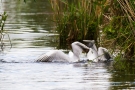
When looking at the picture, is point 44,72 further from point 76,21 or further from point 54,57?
point 76,21

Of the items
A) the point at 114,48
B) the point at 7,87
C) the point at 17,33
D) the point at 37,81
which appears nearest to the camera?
the point at 7,87

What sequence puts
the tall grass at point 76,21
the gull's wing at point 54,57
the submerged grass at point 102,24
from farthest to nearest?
the tall grass at point 76,21, the gull's wing at point 54,57, the submerged grass at point 102,24

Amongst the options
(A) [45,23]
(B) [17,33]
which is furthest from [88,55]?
(A) [45,23]

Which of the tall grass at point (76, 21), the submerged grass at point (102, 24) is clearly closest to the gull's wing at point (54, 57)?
the submerged grass at point (102, 24)

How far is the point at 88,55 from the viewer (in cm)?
1546

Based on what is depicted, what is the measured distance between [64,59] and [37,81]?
3425 millimetres

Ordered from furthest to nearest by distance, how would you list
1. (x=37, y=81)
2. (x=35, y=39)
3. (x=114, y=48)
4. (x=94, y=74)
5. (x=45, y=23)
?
(x=45, y=23)
(x=35, y=39)
(x=114, y=48)
(x=94, y=74)
(x=37, y=81)

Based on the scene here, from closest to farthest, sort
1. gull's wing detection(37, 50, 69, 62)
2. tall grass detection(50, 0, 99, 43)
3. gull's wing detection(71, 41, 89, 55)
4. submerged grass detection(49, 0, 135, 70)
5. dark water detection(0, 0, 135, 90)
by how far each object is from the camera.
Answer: dark water detection(0, 0, 135, 90) < submerged grass detection(49, 0, 135, 70) < gull's wing detection(37, 50, 69, 62) < gull's wing detection(71, 41, 89, 55) < tall grass detection(50, 0, 99, 43)

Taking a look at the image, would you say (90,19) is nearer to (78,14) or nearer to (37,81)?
(78,14)

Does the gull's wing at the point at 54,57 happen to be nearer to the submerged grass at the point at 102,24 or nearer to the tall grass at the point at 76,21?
the submerged grass at the point at 102,24

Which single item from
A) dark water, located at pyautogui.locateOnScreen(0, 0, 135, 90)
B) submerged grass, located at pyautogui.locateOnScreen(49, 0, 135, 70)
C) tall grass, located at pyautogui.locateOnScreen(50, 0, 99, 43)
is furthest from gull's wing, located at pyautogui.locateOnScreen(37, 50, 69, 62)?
tall grass, located at pyautogui.locateOnScreen(50, 0, 99, 43)

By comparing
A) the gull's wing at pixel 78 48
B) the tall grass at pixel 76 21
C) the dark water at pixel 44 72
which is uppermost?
the tall grass at pixel 76 21

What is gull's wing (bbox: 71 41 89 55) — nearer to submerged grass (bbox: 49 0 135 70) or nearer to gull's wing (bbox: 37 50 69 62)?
gull's wing (bbox: 37 50 69 62)

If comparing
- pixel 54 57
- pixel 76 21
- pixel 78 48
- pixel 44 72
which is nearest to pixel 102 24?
pixel 76 21
